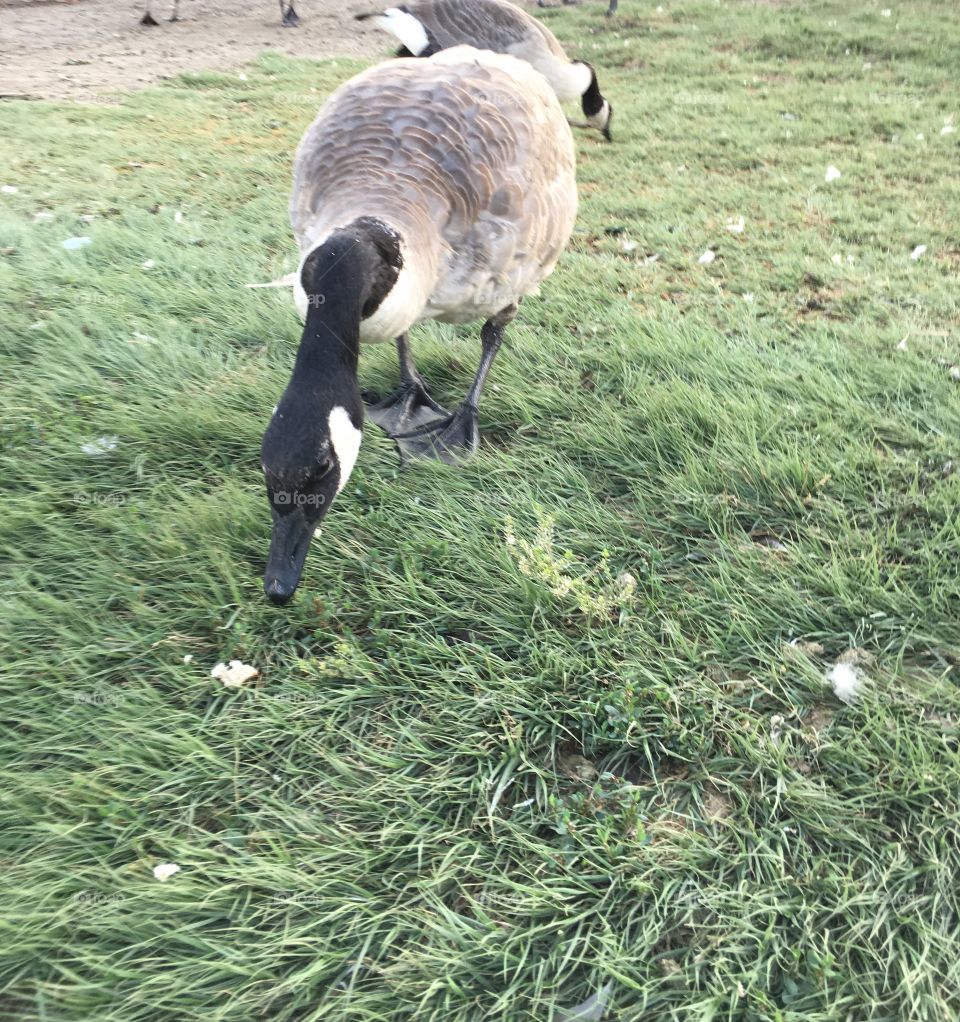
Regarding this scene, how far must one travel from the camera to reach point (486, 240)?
8.79 feet

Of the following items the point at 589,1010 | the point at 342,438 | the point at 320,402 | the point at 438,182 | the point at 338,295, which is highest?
the point at 438,182

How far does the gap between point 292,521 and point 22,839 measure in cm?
100

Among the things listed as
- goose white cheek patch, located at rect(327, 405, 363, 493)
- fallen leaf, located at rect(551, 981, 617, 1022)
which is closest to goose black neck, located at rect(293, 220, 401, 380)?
goose white cheek patch, located at rect(327, 405, 363, 493)

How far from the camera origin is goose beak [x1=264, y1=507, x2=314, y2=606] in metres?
2.01

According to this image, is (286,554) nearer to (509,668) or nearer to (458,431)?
(509,668)

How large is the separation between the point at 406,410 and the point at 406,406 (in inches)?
1.2

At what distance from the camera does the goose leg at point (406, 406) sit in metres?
3.35

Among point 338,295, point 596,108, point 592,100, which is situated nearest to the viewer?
point 338,295

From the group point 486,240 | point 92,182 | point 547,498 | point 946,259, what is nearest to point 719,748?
point 547,498

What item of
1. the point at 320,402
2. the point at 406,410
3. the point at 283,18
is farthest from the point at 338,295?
the point at 283,18

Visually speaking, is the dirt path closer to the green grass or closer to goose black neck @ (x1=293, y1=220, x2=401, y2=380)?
the green grass

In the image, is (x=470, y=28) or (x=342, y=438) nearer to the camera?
(x=342, y=438)

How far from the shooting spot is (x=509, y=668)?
216 cm

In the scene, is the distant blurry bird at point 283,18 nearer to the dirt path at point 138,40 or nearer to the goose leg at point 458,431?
the dirt path at point 138,40
